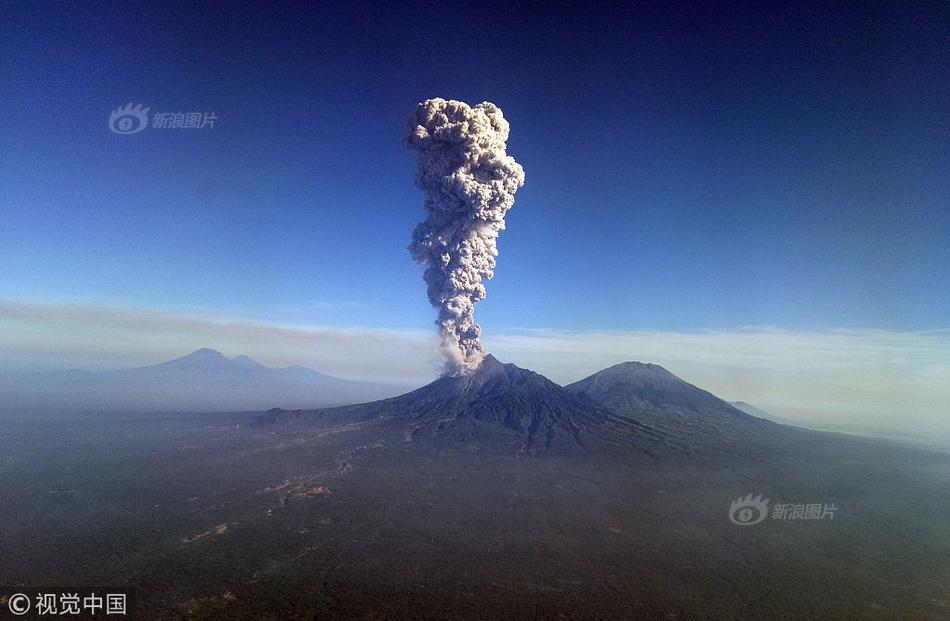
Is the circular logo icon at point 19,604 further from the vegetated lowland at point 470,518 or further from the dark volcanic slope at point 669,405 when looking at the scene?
the dark volcanic slope at point 669,405

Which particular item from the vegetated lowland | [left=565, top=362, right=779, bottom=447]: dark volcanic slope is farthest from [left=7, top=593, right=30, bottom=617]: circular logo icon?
[left=565, top=362, right=779, bottom=447]: dark volcanic slope

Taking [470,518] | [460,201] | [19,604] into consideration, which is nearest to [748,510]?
[470,518]

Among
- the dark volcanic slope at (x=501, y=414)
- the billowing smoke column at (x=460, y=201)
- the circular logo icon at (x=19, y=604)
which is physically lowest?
the circular logo icon at (x=19, y=604)

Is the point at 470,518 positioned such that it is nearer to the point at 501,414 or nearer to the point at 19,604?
the point at 19,604

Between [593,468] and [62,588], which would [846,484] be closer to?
[593,468]

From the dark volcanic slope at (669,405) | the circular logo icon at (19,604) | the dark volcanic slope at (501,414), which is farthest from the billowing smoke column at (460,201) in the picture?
the circular logo icon at (19,604)
